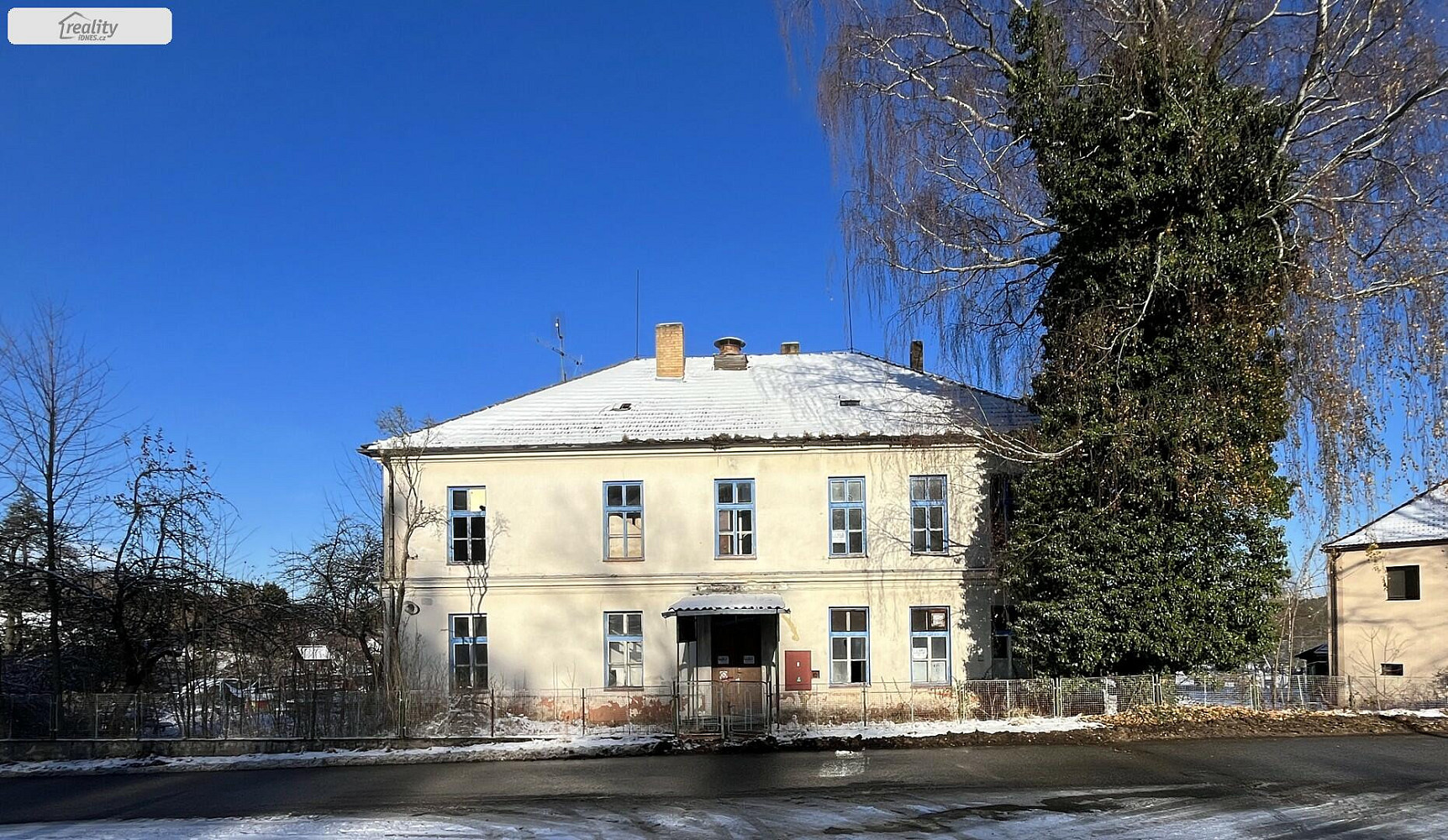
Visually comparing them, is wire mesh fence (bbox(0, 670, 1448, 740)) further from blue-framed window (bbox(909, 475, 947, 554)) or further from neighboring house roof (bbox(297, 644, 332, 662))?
neighboring house roof (bbox(297, 644, 332, 662))

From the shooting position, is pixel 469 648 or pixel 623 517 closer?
pixel 469 648

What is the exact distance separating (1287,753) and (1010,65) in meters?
12.1

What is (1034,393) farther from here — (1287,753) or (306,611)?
(306,611)

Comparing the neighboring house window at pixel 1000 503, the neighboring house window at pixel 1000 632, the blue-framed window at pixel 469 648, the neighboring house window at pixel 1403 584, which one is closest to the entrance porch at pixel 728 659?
the blue-framed window at pixel 469 648

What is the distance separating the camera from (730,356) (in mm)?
25844

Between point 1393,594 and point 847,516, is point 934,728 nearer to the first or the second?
point 847,516

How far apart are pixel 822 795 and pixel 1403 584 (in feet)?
66.3

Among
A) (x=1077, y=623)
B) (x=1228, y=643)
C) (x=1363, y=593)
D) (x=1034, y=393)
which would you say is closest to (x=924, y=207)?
(x=1034, y=393)

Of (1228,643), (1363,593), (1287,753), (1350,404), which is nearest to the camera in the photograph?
(1287,753)

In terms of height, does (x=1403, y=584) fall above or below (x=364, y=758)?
above

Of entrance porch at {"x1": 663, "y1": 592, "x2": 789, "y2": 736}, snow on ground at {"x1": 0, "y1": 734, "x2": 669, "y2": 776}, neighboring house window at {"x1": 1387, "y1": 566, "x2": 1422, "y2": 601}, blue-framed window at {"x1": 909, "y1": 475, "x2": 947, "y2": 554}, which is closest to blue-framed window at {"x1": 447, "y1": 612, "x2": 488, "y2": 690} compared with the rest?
snow on ground at {"x1": 0, "y1": 734, "x2": 669, "y2": 776}

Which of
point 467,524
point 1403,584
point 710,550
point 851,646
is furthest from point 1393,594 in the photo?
point 467,524

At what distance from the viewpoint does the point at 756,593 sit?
68.2ft

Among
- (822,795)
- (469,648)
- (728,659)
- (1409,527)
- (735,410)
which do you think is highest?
(735,410)
